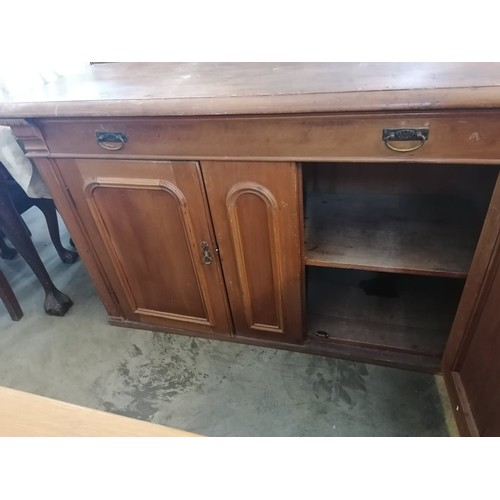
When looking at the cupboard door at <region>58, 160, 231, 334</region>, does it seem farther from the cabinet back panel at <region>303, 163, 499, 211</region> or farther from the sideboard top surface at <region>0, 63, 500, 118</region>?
the cabinet back panel at <region>303, 163, 499, 211</region>

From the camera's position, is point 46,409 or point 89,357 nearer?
point 46,409

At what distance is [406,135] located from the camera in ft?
2.52

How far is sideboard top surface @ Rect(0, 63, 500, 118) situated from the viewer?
0.72m

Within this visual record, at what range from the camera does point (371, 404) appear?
1.14 meters

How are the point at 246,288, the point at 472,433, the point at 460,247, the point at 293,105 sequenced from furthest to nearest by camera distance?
the point at 246,288 < the point at 460,247 < the point at 472,433 < the point at 293,105

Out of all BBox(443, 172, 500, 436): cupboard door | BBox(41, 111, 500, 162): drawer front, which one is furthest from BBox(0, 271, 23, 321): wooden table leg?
BBox(443, 172, 500, 436): cupboard door

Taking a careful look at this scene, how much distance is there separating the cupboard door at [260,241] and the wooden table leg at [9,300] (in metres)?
0.97

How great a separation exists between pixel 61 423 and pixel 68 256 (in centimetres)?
160

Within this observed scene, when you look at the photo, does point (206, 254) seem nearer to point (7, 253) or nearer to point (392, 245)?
point (392, 245)

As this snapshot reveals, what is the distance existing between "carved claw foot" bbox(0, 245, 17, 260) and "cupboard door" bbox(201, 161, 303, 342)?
53.6 inches

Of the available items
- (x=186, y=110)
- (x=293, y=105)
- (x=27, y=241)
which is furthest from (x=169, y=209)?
(x=27, y=241)

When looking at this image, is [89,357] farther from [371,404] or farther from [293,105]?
[293,105]

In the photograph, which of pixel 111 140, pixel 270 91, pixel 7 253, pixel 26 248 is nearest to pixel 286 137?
pixel 270 91
